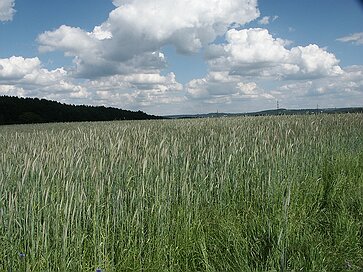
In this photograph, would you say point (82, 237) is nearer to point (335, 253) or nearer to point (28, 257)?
point (28, 257)

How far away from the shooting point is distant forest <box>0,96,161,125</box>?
58.6 meters

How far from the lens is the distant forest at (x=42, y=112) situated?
58625 millimetres

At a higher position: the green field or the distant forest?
the distant forest

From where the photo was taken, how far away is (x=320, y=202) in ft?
17.4

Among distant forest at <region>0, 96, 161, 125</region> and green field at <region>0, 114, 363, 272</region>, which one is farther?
distant forest at <region>0, 96, 161, 125</region>

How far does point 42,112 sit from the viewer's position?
215 ft

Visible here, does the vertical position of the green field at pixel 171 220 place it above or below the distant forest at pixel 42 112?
below

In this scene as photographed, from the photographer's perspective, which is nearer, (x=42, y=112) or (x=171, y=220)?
(x=171, y=220)

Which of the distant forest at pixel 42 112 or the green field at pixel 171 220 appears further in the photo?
the distant forest at pixel 42 112

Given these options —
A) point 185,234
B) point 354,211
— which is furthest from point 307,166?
point 185,234

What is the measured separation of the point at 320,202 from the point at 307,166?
110 cm

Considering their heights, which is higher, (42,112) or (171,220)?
(42,112)

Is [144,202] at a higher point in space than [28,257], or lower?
higher

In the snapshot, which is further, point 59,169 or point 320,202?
point 320,202
